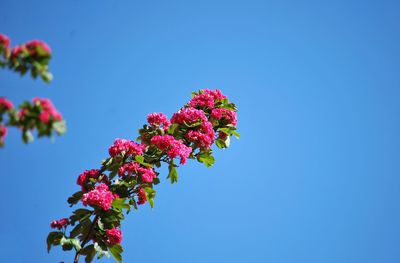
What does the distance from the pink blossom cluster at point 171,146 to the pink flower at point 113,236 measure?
5.48 ft

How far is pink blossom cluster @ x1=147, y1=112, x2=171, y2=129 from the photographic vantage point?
7871 millimetres

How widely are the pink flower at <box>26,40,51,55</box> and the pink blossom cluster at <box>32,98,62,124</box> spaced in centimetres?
44

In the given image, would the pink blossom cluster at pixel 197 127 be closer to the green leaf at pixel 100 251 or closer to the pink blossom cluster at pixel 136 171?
the pink blossom cluster at pixel 136 171

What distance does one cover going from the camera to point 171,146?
7.33 meters

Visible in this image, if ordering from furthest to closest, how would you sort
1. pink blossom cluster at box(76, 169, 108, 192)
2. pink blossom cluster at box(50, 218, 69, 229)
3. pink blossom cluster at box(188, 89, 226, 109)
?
pink blossom cluster at box(188, 89, 226, 109) < pink blossom cluster at box(76, 169, 108, 192) < pink blossom cluster at box(50, 218, 69, 229)

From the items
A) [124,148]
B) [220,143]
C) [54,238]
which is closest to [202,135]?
[220,143]

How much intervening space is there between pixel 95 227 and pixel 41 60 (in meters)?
3.47

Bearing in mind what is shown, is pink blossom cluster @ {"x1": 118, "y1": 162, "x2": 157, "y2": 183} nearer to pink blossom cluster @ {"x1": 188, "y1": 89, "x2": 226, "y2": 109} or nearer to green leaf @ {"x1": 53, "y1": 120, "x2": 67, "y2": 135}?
pink blossom cluster @ {"x1": 188, "y1": 89, "x2": 226, "y2": 109}

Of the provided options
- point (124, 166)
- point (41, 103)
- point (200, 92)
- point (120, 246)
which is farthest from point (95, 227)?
point (200, 92)

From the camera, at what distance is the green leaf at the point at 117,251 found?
6445mm

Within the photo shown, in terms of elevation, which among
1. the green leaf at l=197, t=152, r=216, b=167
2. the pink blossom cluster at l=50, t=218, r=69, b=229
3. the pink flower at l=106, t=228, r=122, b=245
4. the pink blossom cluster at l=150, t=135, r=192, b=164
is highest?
the green leaf at l=197, t=152, r=216, b=167

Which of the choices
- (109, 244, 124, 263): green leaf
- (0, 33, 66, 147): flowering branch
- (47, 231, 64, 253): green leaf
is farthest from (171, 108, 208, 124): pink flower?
(0, 33, 66, 147): flowering branch

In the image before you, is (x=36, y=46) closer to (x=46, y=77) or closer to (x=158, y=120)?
(x=46, y=77)

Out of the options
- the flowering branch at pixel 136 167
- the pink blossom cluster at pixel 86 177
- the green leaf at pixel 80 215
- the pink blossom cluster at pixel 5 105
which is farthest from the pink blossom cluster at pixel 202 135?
the pink blossom cluster at pixel 5 105
